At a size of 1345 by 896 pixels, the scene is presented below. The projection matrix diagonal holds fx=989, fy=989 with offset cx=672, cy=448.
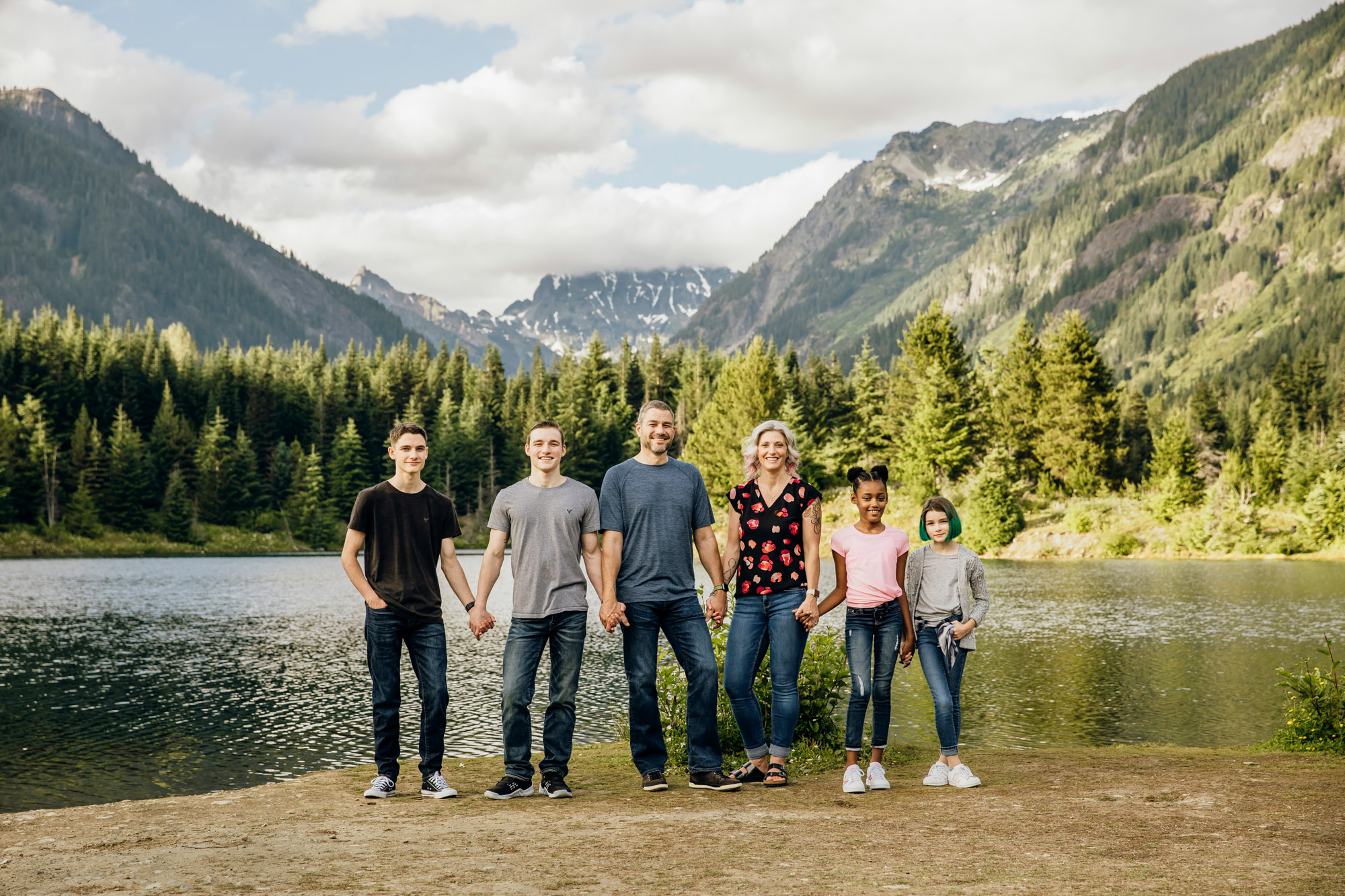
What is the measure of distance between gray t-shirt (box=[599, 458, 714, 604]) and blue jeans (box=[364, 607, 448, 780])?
1.78 m

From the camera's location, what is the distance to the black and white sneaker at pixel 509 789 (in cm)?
812

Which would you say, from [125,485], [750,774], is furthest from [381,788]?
[125,485]

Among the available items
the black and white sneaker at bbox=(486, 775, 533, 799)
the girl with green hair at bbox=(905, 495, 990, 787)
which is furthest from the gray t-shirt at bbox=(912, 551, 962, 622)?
the black and white sneaker at bbox=(486, 775, 533, 799)

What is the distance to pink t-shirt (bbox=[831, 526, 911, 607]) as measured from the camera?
8.61m

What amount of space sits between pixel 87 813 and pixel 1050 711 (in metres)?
13.5

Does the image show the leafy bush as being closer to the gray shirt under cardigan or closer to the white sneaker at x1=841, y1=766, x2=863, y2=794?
the gray shirt under cardigan

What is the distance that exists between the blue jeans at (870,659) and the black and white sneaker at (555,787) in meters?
2.43

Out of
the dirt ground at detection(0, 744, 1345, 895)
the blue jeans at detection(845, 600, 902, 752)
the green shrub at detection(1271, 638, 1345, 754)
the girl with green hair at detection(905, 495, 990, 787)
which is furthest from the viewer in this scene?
the green shrub at detection(1271, 638, 1345, 754)

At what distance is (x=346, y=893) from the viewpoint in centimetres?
525

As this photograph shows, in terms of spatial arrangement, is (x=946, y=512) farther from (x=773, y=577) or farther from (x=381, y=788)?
(x=381, y=788)

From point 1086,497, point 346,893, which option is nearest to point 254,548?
point 1086,497

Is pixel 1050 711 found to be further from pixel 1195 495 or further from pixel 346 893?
pixel 1195 495

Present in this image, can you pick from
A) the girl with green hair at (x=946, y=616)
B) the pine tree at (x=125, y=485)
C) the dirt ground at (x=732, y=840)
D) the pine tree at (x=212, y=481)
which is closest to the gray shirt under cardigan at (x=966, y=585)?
the girl with green hair at (x=946, y=616)

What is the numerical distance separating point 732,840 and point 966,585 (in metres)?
3.53
